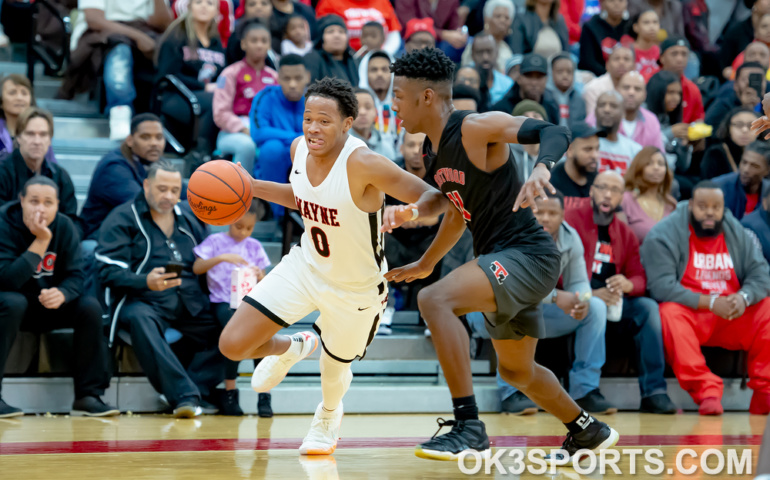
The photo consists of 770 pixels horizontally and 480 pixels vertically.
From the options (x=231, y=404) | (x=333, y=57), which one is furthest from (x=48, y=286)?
(x=333, y=57)

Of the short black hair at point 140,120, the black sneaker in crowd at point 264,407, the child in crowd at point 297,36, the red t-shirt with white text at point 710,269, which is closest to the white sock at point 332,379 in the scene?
the black sneaker in crowd at point 264,407

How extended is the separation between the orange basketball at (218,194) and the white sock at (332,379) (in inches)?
35.9

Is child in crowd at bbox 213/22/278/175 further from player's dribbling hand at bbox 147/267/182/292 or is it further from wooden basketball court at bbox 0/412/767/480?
wooden basketball court at bbox 0/412/767/480

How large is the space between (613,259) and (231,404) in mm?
3313

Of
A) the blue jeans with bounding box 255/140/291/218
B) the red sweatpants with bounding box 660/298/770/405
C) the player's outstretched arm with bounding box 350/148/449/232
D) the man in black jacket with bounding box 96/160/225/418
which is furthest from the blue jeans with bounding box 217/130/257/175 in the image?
the red sweatpants with bounding box 660/298/770/405

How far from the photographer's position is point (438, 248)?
4.49 m

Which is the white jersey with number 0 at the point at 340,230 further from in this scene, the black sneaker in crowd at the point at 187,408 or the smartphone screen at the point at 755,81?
the smartphone screen at the point at 755,81

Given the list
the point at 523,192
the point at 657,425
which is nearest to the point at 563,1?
the point at 657,425

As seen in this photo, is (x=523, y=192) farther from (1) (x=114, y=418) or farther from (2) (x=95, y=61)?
(2) (x=95, y=61)

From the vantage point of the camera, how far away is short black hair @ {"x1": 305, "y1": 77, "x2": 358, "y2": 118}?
15.0 ft

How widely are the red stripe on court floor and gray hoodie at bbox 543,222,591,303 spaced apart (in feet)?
5.33

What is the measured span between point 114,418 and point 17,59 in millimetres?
4827

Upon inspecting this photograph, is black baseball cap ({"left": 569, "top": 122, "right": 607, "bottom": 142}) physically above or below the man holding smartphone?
below

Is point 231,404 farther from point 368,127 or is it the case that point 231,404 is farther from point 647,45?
point 647,45
